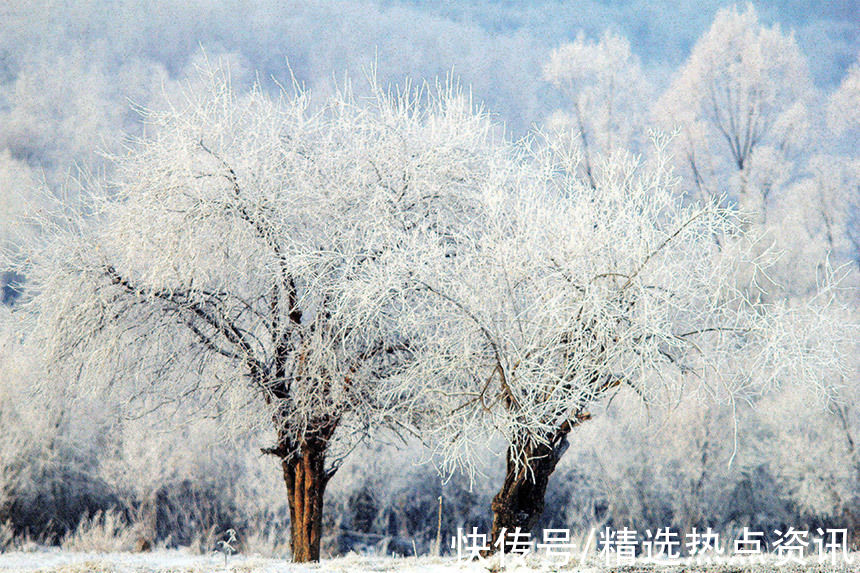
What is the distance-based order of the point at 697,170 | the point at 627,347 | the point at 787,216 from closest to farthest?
the point at 627,347 < the point at 787,216 < the point at 697,170

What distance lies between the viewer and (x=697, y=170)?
71.2ft

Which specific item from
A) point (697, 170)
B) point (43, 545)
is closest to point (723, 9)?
point (697, 170)

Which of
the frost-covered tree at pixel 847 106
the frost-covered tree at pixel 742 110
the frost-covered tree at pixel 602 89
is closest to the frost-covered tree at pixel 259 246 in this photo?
the frost-covered tree at pixel 602 89

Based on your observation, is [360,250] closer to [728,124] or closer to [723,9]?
[728,124]

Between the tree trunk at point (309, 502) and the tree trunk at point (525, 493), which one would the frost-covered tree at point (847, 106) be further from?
the tree trunk at point (309, 502)

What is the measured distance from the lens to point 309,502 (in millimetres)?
9352

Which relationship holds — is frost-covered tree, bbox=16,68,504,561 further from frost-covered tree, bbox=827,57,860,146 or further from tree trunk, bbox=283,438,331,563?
frost-covered tree, bbox=827,57,860,146

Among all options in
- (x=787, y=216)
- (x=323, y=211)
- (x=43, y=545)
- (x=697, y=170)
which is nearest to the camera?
(x=323, y=211)

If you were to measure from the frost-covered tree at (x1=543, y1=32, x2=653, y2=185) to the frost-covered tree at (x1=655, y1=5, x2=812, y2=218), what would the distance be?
971mm

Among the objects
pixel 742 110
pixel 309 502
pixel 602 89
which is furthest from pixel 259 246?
pixel 742 110

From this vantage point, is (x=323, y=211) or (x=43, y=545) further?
(x=43, y=545)

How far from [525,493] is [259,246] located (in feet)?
13.1

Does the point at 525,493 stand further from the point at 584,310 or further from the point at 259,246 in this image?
the point at 259,246

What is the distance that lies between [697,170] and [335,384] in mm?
16688
